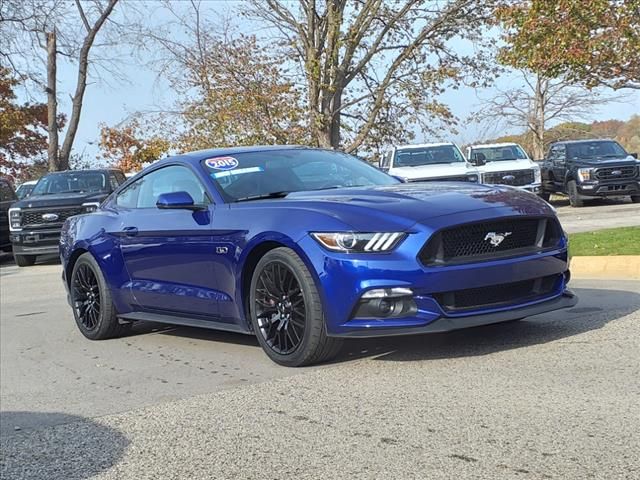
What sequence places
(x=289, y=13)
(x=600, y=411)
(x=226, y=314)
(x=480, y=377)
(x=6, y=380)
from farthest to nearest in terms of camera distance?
(x=289, y=13) → (x=6, y=380) → (x=226, y=314) → (x=480, y=377) → (x=600, y=411)

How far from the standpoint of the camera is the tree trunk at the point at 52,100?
101ft

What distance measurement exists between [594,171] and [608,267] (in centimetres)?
1241

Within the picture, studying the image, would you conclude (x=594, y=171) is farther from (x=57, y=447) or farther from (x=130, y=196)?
(x=57, y=447)

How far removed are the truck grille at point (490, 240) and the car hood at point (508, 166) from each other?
48.6ft

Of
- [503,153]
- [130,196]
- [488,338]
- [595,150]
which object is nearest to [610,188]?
[595,150]

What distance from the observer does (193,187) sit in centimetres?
648

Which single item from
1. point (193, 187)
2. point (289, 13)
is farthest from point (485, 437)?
point (289, 13)

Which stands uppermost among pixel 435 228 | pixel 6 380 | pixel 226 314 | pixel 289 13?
pixel 289 13

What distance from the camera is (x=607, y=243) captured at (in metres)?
10.7

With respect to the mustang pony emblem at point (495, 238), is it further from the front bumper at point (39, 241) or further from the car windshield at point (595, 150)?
the car windshield at point (595, 150)

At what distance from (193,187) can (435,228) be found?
7.56 ft

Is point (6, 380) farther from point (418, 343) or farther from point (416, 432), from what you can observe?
point (416, 432)

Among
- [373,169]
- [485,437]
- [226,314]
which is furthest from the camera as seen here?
[373,169]

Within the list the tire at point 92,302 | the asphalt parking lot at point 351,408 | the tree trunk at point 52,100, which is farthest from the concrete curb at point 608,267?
the tree trunk at point 52,100
